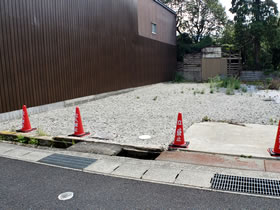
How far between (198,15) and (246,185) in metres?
30.6

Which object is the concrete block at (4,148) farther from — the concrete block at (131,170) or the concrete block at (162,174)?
the concrete block at (162,174)

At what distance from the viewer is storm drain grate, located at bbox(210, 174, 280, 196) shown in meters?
3.21

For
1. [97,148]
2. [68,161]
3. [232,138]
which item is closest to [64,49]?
[97,148]

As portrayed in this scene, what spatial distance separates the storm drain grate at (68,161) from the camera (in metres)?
4.16

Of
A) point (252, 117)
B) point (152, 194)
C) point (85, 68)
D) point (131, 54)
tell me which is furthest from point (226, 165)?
point (131, 54)

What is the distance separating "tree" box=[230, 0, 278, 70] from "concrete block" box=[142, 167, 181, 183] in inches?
871

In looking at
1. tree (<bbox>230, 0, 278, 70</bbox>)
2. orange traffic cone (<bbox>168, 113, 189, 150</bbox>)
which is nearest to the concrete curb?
orange traffic cone (<bbox>168, 113, 189, 150</bbox>)

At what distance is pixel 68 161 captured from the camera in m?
4.35

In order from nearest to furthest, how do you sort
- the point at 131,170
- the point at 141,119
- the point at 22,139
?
the point at 131,170 → the point at 22,139 → the point at 141,119

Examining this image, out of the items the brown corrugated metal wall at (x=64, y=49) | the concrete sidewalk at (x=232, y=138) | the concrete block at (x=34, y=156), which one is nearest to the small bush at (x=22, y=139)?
the concrete block at (x=34, y=156)

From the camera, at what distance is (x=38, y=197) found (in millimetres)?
3098

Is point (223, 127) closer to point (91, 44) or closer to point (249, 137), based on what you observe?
point (249, 137)

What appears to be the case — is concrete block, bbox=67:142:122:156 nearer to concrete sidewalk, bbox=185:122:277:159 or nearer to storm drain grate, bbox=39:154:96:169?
storm drain grate, bbox=39:154:96:169

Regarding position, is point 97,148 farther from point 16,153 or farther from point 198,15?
point 198,15
